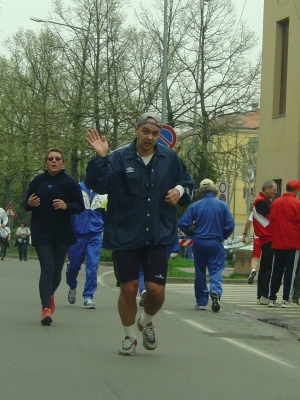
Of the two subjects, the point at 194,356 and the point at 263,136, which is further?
the point at 263,136

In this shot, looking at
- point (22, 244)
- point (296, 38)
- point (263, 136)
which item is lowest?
point (22, 244)

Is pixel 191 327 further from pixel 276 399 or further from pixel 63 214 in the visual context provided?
pixel 276 399

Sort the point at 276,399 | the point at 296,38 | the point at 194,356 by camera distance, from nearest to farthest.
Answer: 1. the point at 276,399
2. the point at 194,356
3. the point at 296,38

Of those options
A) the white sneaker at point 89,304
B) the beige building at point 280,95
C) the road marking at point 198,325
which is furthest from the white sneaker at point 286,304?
the beige building at point 280,95

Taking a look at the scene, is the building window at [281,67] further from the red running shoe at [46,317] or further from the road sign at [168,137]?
the red running shoe at [46,317]

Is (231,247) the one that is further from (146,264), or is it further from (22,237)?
(146,264)

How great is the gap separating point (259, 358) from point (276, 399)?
73.1 inches

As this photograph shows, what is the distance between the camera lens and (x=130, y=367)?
260 inches

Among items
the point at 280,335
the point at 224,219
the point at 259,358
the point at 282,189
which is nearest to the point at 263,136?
the point at 282,189

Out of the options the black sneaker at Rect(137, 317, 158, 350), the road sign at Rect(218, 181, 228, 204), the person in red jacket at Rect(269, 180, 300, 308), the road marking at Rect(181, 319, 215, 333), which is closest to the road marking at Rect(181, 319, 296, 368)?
the road marking at Rect(181, 319, 215, 333)

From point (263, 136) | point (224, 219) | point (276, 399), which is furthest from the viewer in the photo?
point (263, 136)

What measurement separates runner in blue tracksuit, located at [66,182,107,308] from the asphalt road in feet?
1.09

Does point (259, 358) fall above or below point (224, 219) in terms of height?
below

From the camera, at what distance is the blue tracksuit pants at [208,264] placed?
39.3ft
